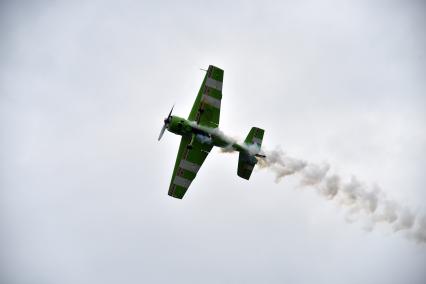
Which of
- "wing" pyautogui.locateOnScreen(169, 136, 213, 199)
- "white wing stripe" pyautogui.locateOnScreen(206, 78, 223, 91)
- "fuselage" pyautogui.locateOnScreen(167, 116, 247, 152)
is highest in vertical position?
"white wing stripe" pyautogui.locateOnScreen(206, 78, 223, 91)

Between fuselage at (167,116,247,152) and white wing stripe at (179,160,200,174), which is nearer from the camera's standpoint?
fuselage at (167,116,247,152)

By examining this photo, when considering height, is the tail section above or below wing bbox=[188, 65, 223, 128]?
below

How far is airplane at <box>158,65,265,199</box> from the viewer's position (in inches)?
1249

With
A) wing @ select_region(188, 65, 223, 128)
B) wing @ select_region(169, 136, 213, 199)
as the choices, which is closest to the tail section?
wing @ select_region(169, 136, 213, 199)

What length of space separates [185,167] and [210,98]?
13.8 feet

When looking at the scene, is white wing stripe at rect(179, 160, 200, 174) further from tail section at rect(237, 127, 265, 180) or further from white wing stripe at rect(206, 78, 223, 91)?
white wing stripe at rect(206, 78, 223, 91)

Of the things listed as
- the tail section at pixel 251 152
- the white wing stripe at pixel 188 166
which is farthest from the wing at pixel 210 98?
the white wing stripe at pixel 188 166

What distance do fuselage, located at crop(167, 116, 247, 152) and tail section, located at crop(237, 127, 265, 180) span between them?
0.35 metres

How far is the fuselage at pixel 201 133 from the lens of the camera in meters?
31.4

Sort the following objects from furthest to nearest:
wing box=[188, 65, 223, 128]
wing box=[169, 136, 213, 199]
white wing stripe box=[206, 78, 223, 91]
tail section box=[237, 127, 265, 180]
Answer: wing box=[169, 136, 213, 199], tail section box=[237, 127, 265, 180], white wing stripe box=[206, 78, 223, 91], wing box=[188, 65, 223, 128]

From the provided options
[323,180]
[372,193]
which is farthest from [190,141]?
[372,193]

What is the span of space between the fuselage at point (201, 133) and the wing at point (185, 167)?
75 cm

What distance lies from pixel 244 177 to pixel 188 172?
322cm

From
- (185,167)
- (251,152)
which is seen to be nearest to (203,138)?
(185,167)
